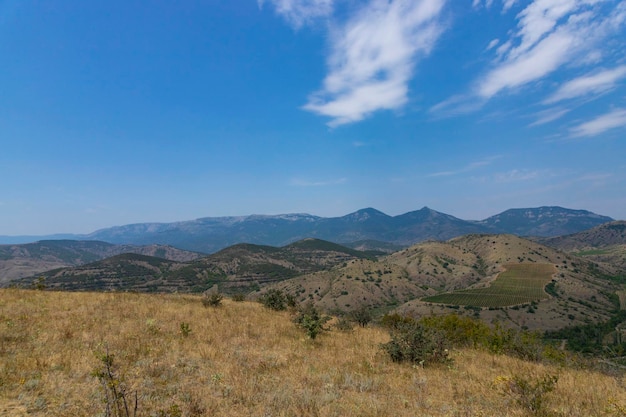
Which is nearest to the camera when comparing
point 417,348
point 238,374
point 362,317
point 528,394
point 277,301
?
point 528,394

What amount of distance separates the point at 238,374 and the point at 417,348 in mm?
7179

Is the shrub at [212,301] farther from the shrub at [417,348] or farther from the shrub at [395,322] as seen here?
the shrub at [417,348]

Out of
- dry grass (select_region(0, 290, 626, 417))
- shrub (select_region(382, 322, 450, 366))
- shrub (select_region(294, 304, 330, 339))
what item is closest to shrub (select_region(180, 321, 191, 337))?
dry grass (select_region(0, 290, 626, 417))

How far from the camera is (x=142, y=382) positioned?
26.8ft

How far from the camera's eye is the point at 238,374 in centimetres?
914

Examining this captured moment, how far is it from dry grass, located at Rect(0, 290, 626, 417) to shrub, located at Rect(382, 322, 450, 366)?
A: 1.67ft

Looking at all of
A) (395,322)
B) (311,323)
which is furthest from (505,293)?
(311,323)

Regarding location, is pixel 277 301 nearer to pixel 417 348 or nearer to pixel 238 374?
pixel 417 348

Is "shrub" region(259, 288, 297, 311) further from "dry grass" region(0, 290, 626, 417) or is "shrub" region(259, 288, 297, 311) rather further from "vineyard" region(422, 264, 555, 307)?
"vineyard" region(422, 264, 555, 307)

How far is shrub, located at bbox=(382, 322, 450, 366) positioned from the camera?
12008 millimetres

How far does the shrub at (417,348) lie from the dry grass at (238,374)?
0.51 metres

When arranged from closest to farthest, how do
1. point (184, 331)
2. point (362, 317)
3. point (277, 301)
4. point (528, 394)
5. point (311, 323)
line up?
point (528, 394)
point (184, 331)
point (311, 323)
point (362, 317)
point (277, 301)

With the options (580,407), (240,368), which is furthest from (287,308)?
(580,407)

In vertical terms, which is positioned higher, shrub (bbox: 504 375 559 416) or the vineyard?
shrub (bbox: 504 375 559 416)
